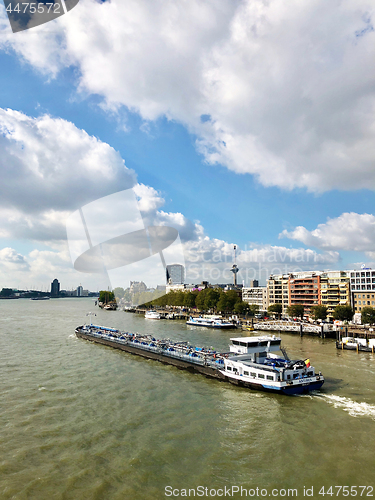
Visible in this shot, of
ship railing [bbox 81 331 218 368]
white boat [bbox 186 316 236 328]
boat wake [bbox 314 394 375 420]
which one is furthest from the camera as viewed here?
white boat [bbox 186 316 236 328]

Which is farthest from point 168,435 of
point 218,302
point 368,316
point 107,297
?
point 107,297

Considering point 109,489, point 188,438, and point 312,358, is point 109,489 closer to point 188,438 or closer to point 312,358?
point 188,438

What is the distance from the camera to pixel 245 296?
366ft

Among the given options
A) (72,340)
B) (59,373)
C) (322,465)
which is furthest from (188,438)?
(72,340)

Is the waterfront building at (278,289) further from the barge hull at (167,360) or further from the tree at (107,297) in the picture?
the tree at (107,297)

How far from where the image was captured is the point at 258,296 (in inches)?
4183

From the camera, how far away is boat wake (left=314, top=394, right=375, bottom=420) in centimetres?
1989

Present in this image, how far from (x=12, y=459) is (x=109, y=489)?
5.40 metres

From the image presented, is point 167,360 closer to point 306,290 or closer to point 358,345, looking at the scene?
point 358,345

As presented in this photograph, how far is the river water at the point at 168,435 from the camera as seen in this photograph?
42.1ft

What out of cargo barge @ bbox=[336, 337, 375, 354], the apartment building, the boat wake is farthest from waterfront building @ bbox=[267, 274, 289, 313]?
the boat wake

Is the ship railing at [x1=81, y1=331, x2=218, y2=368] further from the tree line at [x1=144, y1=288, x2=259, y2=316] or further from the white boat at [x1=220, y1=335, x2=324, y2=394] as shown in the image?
the tree line at [x1=144, y1=288, x2=259, y2=316]

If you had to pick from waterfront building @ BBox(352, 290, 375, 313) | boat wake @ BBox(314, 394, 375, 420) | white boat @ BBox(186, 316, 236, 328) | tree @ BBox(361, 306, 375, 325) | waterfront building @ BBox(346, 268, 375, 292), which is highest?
waterfront building @ BBox(346, 268, 375, 292)

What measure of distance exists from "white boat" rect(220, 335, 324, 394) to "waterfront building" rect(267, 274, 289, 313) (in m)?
65.4
